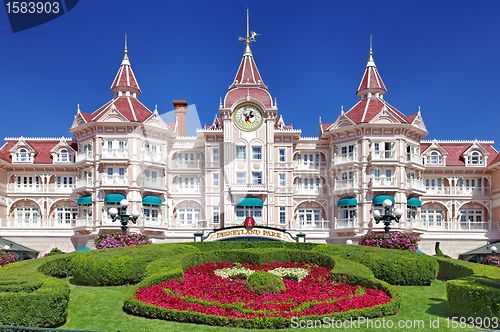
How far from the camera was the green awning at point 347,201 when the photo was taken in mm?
49375

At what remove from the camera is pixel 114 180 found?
48.5m

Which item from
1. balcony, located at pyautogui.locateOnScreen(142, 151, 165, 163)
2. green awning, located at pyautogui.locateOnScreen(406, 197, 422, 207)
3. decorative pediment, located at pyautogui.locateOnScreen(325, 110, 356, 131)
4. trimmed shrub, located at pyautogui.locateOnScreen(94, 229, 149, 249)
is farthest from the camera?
decorative pediment, located at pyautogui.locateOnScreen(325, 110, 356, 131)

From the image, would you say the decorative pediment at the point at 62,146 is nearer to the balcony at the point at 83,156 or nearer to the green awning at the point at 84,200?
the balcony at the point at 83,156

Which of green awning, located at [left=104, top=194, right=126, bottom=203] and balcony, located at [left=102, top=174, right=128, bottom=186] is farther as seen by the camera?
balcony, located at [left=102, top=174, right=128, bottom=186]

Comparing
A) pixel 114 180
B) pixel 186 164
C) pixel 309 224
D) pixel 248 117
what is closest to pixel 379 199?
pixel 309 224

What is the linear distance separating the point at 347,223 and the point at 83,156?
2723 cm

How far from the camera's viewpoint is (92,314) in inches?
729

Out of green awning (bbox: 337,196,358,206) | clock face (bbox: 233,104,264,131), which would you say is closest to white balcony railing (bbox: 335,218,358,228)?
green awning (bbox: 337,196,358,206)

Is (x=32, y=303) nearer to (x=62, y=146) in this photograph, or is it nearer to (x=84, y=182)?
(x=84, y=182)

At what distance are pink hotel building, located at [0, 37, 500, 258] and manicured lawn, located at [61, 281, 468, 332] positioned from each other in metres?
26.6

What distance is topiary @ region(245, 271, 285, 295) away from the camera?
66.2 ft

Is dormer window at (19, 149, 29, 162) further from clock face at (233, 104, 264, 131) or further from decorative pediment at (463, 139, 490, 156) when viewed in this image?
decorative pediment at (463, 139, 490, 156)

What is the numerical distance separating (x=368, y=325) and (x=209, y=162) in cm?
3618

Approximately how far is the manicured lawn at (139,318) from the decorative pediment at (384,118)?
29068mm
